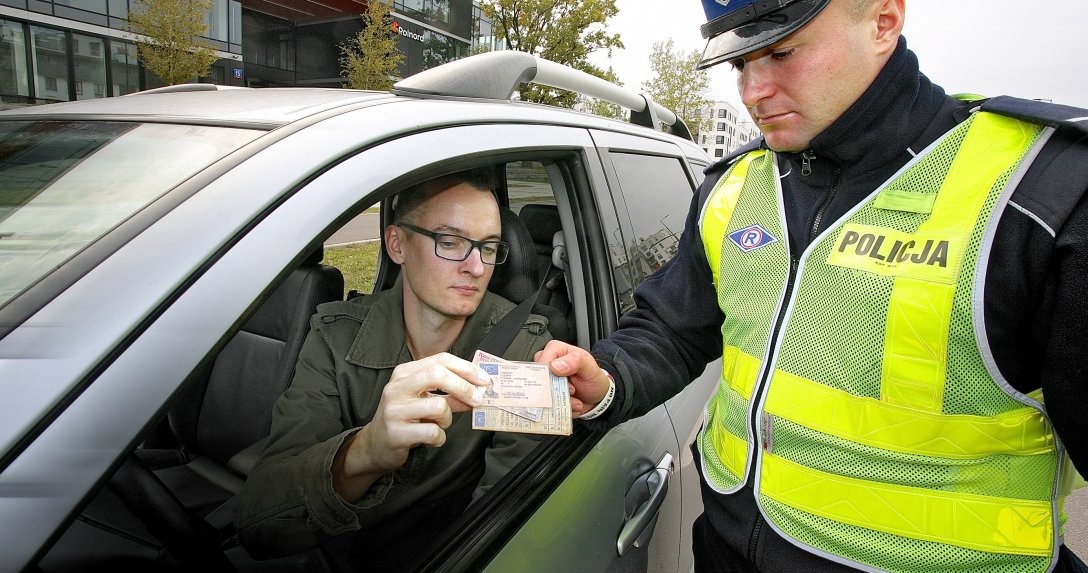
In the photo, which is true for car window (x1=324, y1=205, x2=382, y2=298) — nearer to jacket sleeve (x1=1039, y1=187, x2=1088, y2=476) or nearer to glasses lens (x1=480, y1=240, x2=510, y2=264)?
glasses lens (x1=480, y1=240, x2=510, y2=264)

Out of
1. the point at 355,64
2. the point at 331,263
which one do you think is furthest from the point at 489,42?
the point at 331,263

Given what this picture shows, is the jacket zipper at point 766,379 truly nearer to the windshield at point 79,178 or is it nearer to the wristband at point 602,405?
the wristband at point 602,405

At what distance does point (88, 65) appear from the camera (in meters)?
18.8

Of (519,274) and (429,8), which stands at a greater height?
(429,8)

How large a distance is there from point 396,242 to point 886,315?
4.10 ft

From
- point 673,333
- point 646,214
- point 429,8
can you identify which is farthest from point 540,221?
point 429,8

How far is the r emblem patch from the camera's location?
1251 mm

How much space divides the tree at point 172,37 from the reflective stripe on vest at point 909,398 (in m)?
18.5

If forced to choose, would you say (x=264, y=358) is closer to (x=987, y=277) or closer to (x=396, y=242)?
(x=396, y=242)

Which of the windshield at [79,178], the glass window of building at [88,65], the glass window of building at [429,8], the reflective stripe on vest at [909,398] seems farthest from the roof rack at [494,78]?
the glass window of building at [429,8]

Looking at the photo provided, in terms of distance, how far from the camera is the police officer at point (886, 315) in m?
0.94

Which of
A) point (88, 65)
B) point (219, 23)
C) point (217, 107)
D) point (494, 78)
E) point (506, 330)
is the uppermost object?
point (219, 23)

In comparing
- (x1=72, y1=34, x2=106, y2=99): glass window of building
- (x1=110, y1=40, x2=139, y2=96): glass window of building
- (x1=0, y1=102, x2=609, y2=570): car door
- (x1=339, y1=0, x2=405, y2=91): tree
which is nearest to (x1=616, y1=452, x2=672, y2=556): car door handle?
(x1=0, y1=102, x2=609, y2=570): car door

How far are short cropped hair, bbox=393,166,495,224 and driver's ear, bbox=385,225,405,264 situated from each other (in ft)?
0.17
